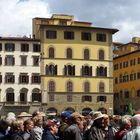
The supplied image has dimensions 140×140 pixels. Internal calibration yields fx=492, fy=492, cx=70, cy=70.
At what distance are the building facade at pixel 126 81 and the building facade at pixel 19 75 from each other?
52.5 feet

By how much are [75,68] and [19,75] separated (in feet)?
26.7

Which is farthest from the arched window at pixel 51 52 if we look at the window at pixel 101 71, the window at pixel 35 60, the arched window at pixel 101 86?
the arched window at pixel 101 86

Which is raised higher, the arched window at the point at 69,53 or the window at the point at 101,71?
the arched window at the point at 69,53

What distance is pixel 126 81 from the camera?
78938 mm

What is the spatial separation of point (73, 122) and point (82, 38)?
Result: 61440 millimetres

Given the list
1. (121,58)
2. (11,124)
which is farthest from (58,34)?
(11,124)

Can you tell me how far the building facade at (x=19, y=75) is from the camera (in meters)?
65.4

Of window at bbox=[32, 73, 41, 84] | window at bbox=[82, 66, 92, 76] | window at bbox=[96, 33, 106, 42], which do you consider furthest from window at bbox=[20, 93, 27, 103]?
window at bbox=[96, 33, 106, 42]

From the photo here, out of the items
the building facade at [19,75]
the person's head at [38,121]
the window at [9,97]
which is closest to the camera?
the person's head at [38,121]

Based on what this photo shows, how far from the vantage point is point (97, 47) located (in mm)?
70000

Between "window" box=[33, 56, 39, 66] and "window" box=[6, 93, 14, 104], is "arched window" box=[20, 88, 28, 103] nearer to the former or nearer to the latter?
"window" box=[6, 93, 14, 104]

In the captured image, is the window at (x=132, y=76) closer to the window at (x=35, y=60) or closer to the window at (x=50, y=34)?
the window at (x=50, y=34)

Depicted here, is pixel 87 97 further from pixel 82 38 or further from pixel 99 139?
pixel 99 139

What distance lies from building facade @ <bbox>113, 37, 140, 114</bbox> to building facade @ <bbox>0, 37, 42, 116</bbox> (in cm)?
1599
